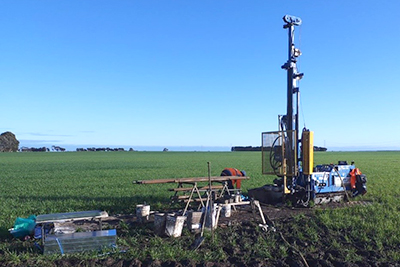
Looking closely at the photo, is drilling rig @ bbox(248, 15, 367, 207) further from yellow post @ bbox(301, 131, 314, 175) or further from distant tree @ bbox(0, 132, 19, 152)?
distant tree @ bbox(0, 132, 19, 152)

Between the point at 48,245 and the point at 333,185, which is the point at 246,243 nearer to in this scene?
the point at 48,245

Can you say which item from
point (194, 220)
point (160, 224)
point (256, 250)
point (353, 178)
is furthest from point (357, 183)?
point (160, 224)

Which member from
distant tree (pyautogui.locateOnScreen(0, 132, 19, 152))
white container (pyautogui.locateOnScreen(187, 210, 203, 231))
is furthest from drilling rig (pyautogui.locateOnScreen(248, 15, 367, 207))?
distant tree (pyautogui.locateOnScreen(0, 132, 19, 152))

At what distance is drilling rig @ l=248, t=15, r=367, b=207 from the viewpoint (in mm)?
11094

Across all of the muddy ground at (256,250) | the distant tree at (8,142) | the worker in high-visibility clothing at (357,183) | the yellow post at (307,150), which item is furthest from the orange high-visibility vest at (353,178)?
the distant tree at (8,142)

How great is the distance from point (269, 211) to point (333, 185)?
2.84m

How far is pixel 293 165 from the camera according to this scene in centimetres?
1107

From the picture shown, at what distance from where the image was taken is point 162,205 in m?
12.0

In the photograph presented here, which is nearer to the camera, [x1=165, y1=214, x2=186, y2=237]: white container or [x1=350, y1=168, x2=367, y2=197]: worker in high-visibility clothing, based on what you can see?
[x1=165, y1=214, x2=186, y2=237]: white container

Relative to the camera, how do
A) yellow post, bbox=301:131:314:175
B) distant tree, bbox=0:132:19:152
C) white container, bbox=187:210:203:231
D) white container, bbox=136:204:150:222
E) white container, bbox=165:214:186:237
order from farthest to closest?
distant tree, bbox=0:132:19:152 → yellow post, bbox=301:131:314:175 → white container, bbox=136:204:150:222 → white container, bbox=187:210:203:231 → white container, bbox=165:214:186:237

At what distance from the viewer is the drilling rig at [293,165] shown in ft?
36.4

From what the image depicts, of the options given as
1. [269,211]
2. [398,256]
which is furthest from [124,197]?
[398,256]

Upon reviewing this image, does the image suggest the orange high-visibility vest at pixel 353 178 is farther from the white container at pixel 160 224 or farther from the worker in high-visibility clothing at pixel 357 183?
the white container at pixel 160 224

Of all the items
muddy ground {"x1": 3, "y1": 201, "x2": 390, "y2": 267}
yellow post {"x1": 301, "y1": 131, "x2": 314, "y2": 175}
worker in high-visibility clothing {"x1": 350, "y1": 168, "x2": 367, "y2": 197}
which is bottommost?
muddy ground {"x1": 3, "y1": 201, "x2": 390, "y2": 267}
